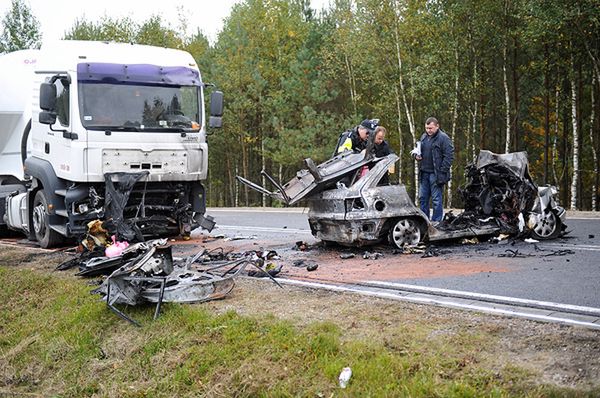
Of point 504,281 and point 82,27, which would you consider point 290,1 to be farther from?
point 504,281

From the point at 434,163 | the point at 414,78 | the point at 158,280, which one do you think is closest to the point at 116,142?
the point at 158,280

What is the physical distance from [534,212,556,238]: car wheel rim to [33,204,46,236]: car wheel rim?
28.3ft

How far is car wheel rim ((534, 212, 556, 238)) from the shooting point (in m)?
10.0

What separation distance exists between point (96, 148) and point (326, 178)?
12.9ft

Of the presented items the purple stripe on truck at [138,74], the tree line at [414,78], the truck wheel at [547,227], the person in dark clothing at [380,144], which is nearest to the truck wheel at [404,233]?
the person in dark clothing at [380,144]

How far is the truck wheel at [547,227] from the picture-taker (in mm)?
10031

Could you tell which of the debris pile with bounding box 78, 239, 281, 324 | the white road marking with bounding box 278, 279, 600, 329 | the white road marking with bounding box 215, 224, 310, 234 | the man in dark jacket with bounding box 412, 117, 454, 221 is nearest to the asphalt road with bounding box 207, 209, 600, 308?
the white road marking with bounding box 278, 279, 600, 329

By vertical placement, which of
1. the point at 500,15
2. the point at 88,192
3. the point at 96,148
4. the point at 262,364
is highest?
the point at 500,15

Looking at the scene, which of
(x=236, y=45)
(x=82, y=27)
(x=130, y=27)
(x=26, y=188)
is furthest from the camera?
(x=82, y=27)

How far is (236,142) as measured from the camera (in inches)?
1601

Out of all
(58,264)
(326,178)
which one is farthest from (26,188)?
(326,178)

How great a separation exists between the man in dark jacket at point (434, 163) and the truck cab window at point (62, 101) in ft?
19.8

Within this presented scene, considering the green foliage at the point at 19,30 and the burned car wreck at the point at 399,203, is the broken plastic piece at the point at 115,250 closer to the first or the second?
the burned car wreck at the point at 399,203

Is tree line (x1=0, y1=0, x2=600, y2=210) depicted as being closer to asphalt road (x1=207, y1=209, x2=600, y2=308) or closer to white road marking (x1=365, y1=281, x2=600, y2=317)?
asphalt road (x1=207, y1=209, x2=600, y2=308)
